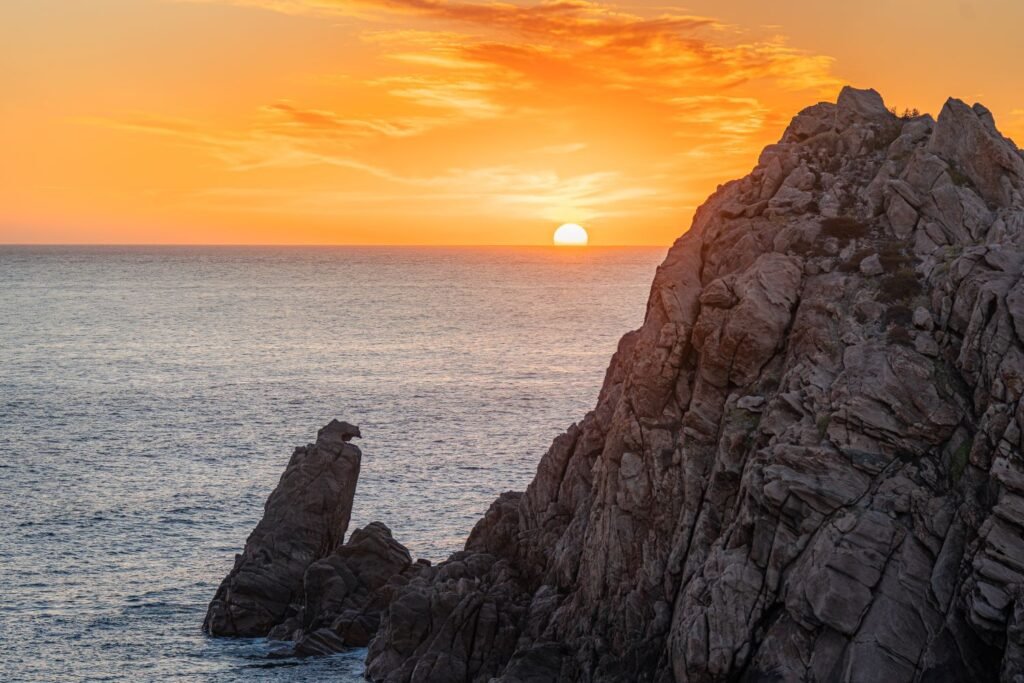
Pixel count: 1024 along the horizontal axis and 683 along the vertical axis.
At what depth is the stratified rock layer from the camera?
62062 mm

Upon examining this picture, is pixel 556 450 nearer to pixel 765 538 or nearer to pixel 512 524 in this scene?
pixel 512 524

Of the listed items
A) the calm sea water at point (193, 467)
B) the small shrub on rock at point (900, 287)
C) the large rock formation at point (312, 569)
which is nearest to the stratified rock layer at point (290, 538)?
the large rock formation at point (312, 569)

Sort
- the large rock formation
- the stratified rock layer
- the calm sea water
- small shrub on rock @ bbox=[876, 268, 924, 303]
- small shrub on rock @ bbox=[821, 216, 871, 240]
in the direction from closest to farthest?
small shrub on rock @ bbox=[876, 268, 924, 303]
small shrub on rock @ bbox=[821, 216, 871, 240]
the large rock formation
the calm sea water
the stratified rock layer

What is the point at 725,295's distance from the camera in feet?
156

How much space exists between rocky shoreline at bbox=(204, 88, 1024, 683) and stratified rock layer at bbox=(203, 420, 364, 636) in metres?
0.21

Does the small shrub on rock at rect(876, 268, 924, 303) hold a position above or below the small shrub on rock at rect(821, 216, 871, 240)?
below

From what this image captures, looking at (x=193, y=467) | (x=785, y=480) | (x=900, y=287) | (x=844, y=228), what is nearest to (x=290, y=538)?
(x=785, y=480)

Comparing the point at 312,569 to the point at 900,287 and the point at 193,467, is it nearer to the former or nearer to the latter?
the point at 900,287

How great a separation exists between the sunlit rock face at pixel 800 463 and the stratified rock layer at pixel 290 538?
34.8 ft

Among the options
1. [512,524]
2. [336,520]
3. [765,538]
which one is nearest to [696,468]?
[765,538]

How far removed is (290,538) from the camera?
65188mm

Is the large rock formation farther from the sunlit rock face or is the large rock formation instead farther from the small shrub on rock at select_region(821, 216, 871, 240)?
the small shrub on rock at select_region(821, 216, 871, 240)

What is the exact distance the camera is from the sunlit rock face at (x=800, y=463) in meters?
37.2

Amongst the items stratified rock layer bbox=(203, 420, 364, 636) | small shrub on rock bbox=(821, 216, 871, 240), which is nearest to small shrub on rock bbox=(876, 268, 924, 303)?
small shrub on rock bbox=(821, 216, 871, 240)
